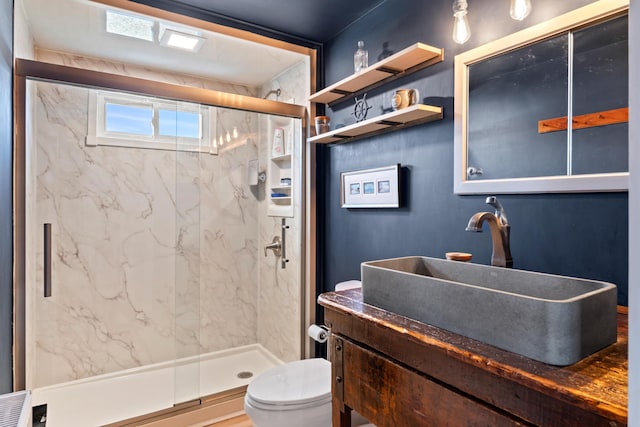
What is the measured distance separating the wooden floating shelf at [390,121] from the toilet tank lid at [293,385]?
127cm

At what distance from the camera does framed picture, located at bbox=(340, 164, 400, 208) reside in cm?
195

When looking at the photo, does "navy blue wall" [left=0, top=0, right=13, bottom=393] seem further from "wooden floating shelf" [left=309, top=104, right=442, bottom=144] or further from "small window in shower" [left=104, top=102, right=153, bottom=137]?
"wooden floating shelf" [left=309, top=104, right=442, bottom=144]

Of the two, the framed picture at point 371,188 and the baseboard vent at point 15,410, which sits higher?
the framed picture at point 371,188

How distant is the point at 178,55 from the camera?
2.67 m

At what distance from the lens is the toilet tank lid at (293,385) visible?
5.36ft

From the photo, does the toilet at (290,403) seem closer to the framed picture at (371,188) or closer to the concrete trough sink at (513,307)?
the concrete trough sink at (513,307)

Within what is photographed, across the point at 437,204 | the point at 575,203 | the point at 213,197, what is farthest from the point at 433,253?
the point at 213,197

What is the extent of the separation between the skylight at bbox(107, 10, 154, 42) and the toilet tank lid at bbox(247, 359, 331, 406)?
212cm

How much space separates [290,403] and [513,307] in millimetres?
1142

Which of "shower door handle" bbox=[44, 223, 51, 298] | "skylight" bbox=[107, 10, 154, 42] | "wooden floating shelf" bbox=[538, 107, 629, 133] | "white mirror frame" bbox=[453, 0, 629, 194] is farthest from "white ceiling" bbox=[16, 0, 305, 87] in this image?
"wooden floating shelf" bbox=[538, 107, 629, 133]

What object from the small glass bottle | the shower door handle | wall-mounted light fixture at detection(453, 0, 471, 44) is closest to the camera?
wall-mounted light fixture at detection(453, 0, 471, 44)

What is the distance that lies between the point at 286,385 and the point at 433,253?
3.02ft

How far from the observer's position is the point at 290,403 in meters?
1.61

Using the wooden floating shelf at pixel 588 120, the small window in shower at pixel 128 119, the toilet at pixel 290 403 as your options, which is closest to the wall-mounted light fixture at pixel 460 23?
the wooden floating shelf at pixel 588 120
